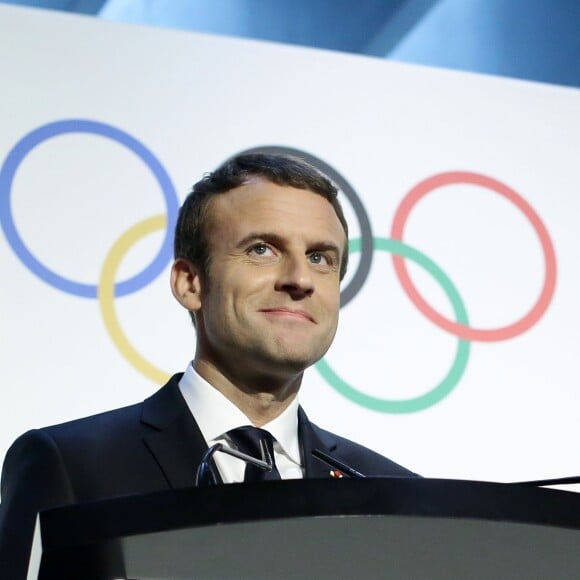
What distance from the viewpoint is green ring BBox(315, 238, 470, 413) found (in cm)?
224

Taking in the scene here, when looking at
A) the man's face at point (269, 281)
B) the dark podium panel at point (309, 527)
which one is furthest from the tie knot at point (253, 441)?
the dark podium panel at point (309, 527)

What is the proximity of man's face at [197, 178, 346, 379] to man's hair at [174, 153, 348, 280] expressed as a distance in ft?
0.04

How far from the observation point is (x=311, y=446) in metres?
1.56

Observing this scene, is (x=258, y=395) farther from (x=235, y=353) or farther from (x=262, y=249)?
(x=262, y=249)

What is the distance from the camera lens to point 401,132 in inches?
100

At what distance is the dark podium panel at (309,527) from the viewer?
789 millimetres

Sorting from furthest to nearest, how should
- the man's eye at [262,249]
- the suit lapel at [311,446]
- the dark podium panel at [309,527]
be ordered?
1. the man's eye at [262,249]
2. the suit lapel at [311,446]
3. the dark podium panel at [309,527]

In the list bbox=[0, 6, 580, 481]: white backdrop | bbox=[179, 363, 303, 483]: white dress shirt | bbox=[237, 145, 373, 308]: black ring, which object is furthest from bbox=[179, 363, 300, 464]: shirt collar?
bbox=[237, 145, 373, 308]: black ring

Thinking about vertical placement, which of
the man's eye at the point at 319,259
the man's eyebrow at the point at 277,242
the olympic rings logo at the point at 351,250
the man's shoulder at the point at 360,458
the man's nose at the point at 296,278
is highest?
the olympic rings logo at the point at 351,250

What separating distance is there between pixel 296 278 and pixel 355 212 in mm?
881

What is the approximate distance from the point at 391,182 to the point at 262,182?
849 millimetres

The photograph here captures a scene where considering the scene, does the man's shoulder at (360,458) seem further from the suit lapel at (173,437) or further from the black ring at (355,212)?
the black ring at (355,212)

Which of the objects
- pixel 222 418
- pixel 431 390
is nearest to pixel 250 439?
pixel 222 418

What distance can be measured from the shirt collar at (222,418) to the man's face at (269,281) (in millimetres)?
47
